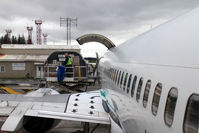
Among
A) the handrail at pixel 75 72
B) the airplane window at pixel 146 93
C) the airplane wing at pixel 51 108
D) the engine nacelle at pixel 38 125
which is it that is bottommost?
the engine nacelle at pixel 38 125

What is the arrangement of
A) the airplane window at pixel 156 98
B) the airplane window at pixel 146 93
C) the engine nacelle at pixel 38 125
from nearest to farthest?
the airplane window at pixel 156 98, the airplane window at pixel 146 93, the engine nacelle at pixel 38 125

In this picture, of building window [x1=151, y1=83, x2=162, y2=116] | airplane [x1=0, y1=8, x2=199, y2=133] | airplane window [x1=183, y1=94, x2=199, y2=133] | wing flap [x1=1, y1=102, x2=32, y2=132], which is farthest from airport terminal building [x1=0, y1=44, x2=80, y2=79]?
airplane window [x1=183, y1=94, x2=199, y2=133]

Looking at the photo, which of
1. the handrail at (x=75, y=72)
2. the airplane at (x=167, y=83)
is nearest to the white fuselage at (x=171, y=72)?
the airplane at (x=167, y=83)

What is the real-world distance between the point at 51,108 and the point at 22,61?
26.2 meters

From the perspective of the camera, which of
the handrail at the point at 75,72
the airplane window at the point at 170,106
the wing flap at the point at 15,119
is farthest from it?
the handrail at the point at 75,72

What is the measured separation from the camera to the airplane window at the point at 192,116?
5.77 ft

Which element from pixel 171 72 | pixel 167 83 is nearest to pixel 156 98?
pixel 167 83

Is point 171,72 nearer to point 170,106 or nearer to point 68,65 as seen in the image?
point 170,106

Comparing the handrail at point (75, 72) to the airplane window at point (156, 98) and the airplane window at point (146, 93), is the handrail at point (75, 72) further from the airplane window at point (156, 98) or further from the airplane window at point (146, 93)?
the airplane window at point (156, 98)

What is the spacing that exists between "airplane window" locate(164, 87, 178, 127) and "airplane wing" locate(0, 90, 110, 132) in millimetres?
3535

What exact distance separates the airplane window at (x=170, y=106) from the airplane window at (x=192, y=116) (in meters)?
0.26

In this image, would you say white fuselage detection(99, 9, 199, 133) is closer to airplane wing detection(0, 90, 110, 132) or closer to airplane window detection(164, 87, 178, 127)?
airplane window detection(164, 87, 178, 127)

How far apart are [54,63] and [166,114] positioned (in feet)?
40.5

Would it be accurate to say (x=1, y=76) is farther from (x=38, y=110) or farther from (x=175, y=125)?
(x=175, y=125)
